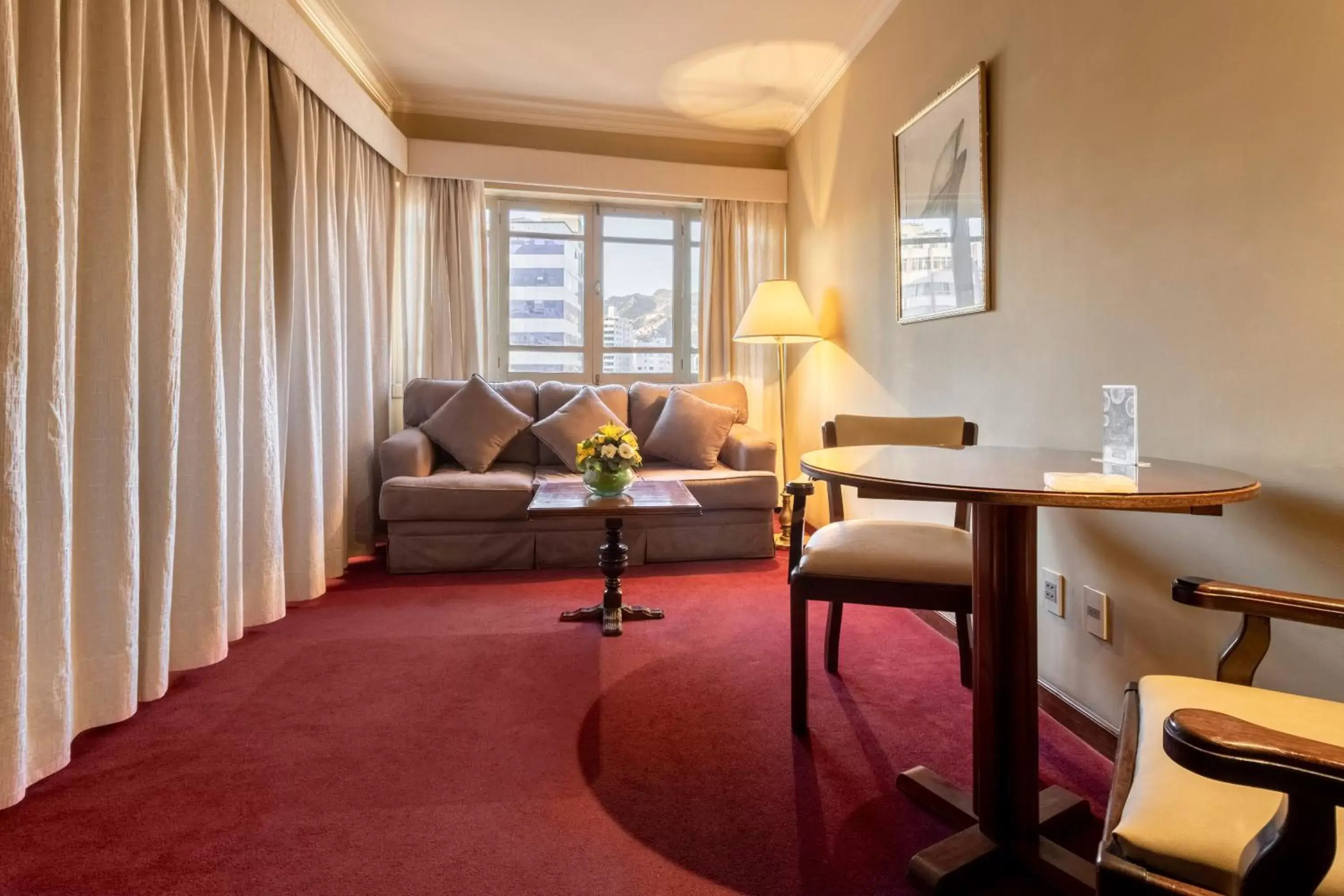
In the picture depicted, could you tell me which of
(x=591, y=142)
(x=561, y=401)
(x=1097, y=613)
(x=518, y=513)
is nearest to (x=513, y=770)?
Result: (x=1097, y=613)

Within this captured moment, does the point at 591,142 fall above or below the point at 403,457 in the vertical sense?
above

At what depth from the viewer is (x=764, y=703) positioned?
6.04ft

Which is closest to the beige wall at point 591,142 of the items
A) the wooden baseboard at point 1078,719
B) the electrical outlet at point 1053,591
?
the electrical outlet at point 1053,591

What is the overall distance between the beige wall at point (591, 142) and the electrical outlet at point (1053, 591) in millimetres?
3297

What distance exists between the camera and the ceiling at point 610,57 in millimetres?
2922

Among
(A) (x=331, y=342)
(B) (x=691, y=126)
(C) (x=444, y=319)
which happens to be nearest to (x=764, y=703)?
(A) (x=331, y=342)

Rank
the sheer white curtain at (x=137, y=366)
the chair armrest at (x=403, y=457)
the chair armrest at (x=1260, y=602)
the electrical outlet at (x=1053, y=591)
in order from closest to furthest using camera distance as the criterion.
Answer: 1. the chair armrest at (x=1260, y=602)
2. the sheer white curtain at (x=137, y=366)
3. the electrical outlet at (x=1053, y=591)
4. the chair armrest at (x=403, y=457)

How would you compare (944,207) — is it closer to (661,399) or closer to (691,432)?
(691,432)

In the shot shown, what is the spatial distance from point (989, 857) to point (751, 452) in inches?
94.8

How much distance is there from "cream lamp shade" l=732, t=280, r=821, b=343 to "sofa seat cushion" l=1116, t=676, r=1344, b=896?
2.75 metres

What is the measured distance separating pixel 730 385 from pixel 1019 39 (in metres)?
2.40

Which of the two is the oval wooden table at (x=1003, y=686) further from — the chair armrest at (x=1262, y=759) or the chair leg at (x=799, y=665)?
the chair armrest at (x=1262, y=759)

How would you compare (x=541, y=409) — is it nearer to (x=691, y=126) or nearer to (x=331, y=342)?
(x=331, y=342)

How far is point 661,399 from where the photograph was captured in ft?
13.1
